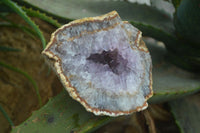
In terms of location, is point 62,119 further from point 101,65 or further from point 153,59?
point 153,59

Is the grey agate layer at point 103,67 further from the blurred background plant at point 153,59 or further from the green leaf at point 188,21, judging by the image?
the green leaf at point 188,21

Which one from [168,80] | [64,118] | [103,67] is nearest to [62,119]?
[64,118]

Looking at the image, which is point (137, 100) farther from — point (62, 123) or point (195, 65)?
point (195, 65)

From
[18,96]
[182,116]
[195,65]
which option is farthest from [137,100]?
[18,96]

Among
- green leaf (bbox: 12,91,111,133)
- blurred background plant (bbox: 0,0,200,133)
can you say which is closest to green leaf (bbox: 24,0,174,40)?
blurred background plant (bbox: 0,0,200,133)

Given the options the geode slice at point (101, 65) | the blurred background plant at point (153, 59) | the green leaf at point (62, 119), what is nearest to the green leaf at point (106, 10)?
the blurred background plant at point (153, 59)

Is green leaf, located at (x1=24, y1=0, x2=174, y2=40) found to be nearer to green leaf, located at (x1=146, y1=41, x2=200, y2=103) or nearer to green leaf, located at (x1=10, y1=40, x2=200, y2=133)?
green leaf, located at (x1=146, y1=41, x2=200, y2=103)
